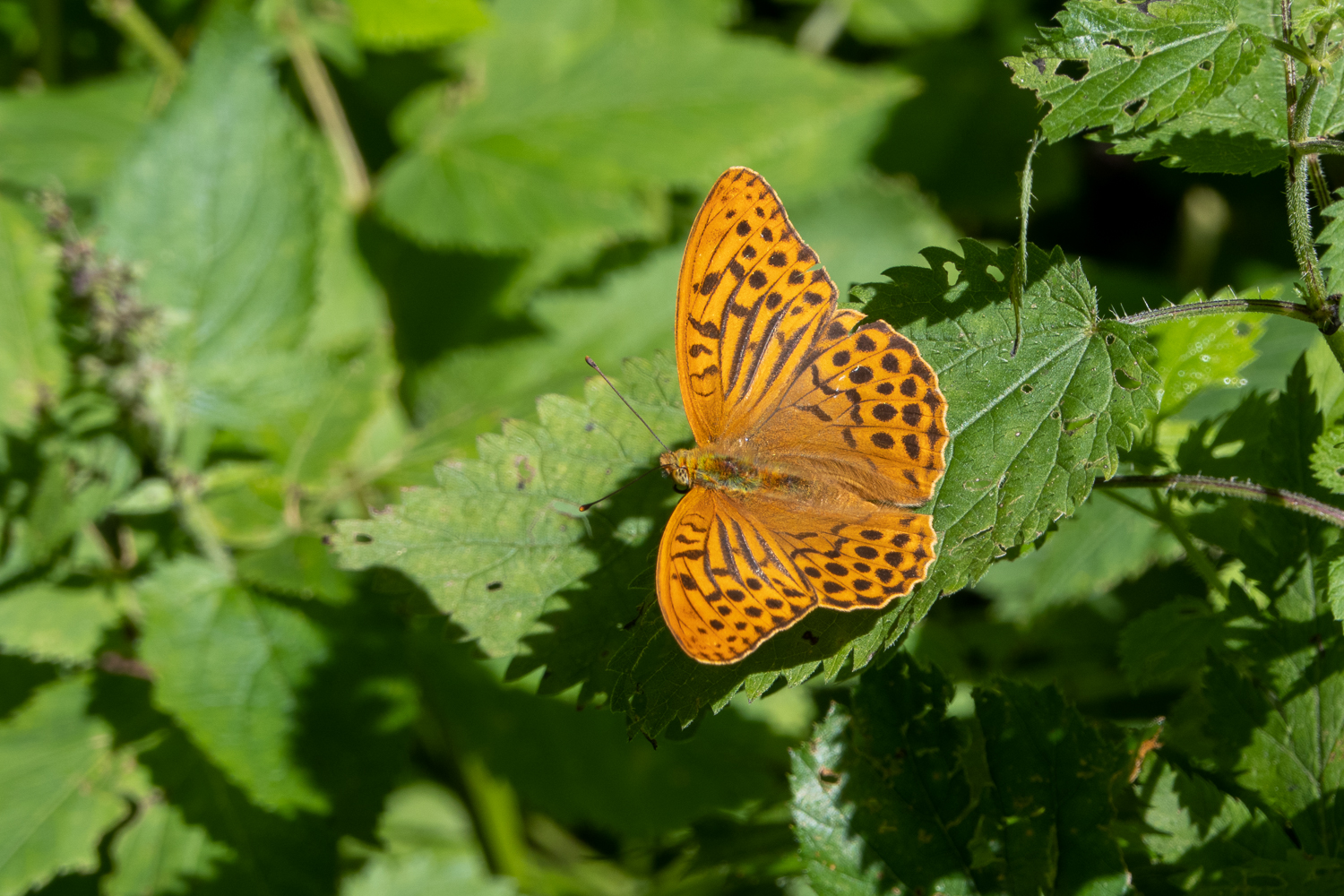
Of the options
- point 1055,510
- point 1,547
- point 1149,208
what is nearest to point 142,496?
point 1,547

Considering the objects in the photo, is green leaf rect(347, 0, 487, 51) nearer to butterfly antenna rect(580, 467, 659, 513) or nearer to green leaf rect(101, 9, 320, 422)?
green leaf rect(101, 9, 320, 422)

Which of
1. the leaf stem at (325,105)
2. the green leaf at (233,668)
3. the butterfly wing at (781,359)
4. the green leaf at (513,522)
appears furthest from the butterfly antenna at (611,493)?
the leaf stem at (325,105)

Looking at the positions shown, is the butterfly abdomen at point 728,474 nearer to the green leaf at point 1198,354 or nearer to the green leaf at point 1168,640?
the green leaf at point 1198,354

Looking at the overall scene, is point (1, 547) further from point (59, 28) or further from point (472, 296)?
point (59, 28)

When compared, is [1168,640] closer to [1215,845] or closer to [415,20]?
[1215,845]

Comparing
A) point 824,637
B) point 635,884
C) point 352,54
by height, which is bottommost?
point 635,884

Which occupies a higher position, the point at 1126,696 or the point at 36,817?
the point at 36,817
